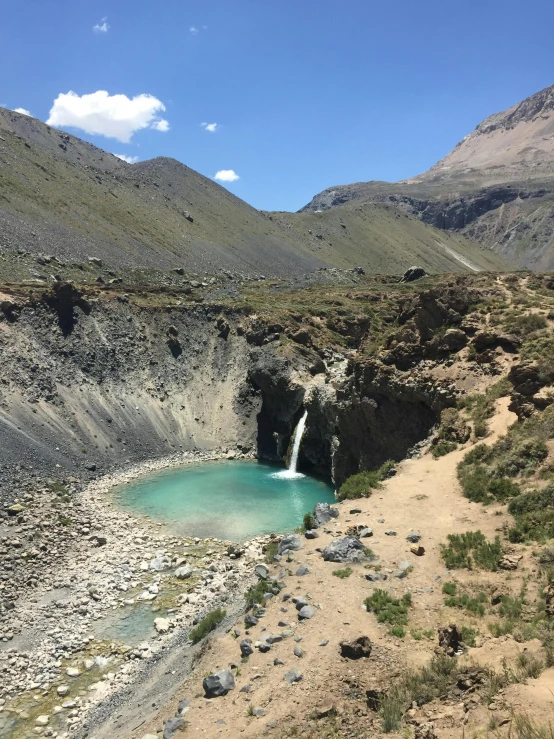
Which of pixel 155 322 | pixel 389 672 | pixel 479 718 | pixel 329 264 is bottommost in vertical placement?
pixel 389 672

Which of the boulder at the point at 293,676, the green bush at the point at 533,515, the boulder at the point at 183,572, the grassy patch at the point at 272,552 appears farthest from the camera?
the boulder at the point at 183,572

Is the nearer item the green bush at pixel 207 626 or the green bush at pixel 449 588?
the green bush at pixel 449 588

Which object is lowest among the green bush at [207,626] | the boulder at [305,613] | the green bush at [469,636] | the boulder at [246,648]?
the green bush at [207,626]

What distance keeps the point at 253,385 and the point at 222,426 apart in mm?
5297

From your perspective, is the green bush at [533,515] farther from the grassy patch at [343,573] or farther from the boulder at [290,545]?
the boulder at [290,545]

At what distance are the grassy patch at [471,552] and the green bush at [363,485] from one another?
19.0 feet

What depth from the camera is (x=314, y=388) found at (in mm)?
44719

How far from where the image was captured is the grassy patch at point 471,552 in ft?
49.9

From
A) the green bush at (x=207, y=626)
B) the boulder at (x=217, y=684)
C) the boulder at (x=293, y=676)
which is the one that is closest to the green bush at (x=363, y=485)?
the green bush at (x=207, y=626)

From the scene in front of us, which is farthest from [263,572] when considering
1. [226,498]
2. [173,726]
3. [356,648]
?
[226,498]

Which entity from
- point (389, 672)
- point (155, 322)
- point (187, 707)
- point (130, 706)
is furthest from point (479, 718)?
point (155, 322)

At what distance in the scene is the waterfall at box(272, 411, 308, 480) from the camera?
142 ft

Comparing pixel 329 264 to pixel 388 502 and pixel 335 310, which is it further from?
pixel 388 502

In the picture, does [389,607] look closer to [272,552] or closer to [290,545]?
[290,545]
